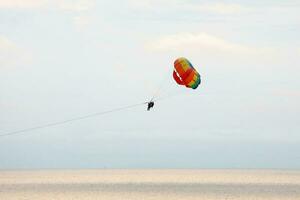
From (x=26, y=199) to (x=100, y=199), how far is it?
10.4m

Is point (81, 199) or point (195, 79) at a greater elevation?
point (81, 199)

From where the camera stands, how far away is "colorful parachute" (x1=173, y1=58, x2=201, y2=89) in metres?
74.2

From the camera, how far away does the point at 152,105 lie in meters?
69.3

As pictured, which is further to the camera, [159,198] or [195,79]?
[159,198]

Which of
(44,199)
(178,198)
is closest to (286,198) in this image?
(178,198)

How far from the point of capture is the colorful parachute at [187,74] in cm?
7419

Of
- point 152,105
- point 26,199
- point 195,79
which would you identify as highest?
point 26,199

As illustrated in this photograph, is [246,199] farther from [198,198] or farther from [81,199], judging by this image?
[81,199]

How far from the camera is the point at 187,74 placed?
74375mm

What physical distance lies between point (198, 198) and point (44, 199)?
862 inches

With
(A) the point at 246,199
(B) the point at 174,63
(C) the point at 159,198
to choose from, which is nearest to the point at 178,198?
(C) the point at 159,198

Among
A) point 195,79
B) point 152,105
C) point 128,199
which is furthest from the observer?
point 128,199

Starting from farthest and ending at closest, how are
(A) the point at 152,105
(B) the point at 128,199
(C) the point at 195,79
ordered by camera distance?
1. (B) the point at 128,199
2. (C) the point at 195,79
3. (A) the point at 152,105

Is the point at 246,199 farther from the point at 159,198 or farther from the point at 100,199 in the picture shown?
the point at 100,199
